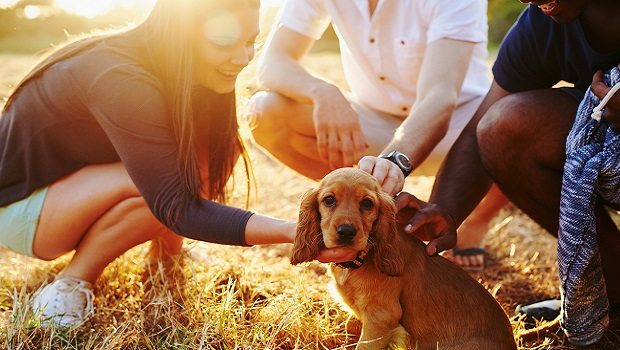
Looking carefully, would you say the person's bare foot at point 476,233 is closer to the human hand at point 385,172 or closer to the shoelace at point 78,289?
the human hand at point 385,172

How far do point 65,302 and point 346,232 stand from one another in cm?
148

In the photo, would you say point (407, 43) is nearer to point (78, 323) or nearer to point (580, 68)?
point (580, 68)

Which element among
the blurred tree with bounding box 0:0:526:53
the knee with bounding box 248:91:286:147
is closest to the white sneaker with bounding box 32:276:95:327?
the knee with bounding box 248:91:286:147

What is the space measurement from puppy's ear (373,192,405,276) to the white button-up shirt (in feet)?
4.22

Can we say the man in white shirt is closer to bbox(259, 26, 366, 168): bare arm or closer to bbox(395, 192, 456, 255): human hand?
bbox(259, 26, 366, 168): bare arm

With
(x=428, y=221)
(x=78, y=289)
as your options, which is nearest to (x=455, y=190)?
(x=428, y=221)

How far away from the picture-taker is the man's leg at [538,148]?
270cm

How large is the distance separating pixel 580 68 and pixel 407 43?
100 cm

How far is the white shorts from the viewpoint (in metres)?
3.69

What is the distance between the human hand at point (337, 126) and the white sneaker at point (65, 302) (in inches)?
51.8

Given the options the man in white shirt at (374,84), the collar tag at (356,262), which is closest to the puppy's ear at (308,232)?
the collar tag at (356,262)

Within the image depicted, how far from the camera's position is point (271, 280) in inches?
128

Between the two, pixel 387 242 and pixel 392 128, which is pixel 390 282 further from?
pixel 392 128

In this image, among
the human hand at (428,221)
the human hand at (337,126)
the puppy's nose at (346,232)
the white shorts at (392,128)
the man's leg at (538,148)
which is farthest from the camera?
the white shorts at (392,128)
